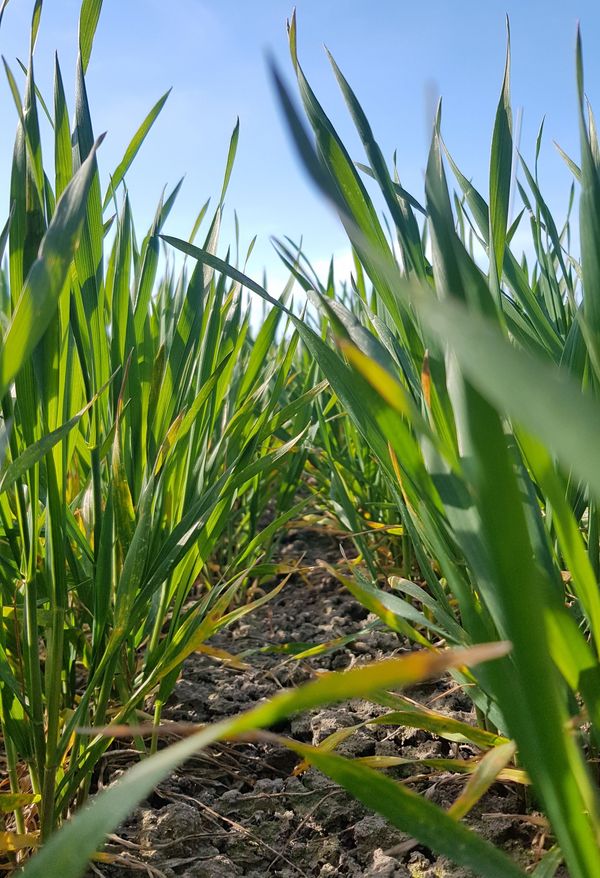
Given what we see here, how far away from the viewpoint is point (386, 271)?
0.23 metres

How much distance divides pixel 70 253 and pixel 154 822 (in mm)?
516

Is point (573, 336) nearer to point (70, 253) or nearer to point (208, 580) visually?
point (70, 253)

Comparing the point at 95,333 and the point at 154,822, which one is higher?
the point at 95,333

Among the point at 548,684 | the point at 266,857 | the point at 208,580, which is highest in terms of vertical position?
the point at 548,684

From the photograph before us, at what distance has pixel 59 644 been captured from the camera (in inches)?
21.8

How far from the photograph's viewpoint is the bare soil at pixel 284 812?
1.87 feet

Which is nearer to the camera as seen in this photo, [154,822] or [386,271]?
[386,271]

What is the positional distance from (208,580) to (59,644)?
70cm

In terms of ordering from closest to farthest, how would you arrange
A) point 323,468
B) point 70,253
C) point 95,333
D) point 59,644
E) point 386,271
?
point 386,271 → point 70,253 → point 59,644 → point 95,333 → point 323,468

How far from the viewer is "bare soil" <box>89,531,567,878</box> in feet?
1.87

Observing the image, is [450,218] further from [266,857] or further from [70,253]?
[266,857]

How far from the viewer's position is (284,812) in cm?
66

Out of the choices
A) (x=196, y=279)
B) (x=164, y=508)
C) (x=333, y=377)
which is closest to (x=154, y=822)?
(x=164, y=508)

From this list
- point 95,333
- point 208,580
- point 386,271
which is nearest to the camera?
point 386,271
